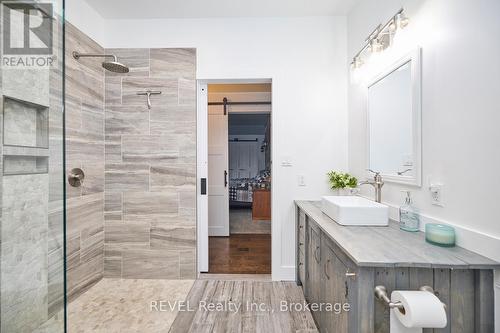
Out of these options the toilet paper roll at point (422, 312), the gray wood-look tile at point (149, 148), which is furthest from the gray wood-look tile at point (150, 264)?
the toilet paper roll at point (422, 312)

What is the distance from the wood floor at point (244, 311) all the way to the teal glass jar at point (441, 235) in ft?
3.67

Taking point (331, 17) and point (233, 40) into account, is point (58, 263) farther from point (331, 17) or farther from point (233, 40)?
point (331, 17)

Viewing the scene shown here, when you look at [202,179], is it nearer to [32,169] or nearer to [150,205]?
[150,205]

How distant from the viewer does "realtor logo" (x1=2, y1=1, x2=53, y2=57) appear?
1.08m

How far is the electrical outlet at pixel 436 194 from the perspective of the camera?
1.29 m

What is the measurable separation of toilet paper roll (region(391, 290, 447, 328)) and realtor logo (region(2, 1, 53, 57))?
201cm

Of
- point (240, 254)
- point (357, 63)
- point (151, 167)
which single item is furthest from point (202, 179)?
point (357, 63)

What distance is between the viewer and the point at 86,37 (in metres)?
2.30

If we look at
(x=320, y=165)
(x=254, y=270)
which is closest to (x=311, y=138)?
(x=320, y=165)

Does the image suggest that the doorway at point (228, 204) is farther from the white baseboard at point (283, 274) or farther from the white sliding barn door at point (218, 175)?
the white baseboard at point (283, 274)

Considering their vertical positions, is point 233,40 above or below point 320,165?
above

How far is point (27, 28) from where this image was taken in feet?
3.82

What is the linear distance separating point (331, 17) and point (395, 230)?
7.29ft

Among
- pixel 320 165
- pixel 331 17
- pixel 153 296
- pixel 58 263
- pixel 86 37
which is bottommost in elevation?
pixel 153 296
